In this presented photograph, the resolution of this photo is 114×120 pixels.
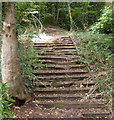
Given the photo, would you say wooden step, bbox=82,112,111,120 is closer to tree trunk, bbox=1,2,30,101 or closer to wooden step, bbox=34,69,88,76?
tree trunk, bbox=1,2,30,101

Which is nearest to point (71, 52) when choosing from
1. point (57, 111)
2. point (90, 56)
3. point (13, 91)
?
point (90, 56)

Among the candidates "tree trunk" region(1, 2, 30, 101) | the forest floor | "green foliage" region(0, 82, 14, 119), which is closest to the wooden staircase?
the forest floor

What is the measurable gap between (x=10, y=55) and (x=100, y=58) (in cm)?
303

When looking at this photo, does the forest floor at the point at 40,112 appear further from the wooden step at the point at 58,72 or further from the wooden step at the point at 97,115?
the wooden step at the point at 58,72

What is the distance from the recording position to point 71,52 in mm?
5008

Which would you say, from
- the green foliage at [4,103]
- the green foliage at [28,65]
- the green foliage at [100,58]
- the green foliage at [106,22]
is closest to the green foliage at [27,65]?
the green foliage at [28,65]

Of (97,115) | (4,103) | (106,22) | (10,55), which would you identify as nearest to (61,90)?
(97,115)

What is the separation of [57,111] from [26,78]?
1147 millimetres

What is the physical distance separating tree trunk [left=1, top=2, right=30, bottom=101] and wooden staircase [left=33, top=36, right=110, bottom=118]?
0.77 metres

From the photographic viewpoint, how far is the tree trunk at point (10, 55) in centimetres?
230

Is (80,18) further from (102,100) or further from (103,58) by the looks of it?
(102,100)

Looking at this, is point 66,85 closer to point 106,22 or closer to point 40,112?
point 40,112

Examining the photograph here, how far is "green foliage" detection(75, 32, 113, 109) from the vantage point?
3.21m

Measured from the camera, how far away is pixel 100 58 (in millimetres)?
4371
